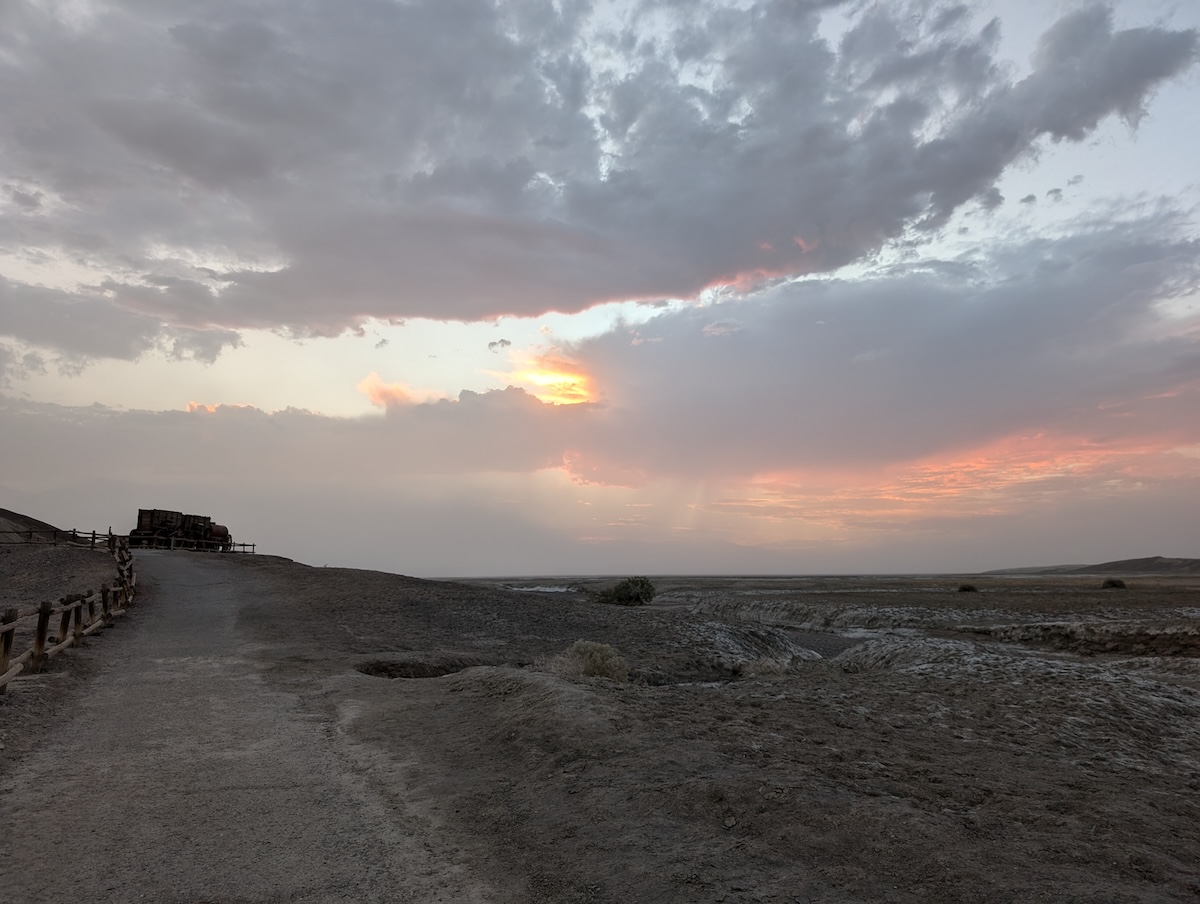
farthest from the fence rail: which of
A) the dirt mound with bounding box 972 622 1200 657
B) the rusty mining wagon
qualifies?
the dirt mound with bounding box 972 622 1200 657

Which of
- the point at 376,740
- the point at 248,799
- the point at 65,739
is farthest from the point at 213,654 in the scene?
the point at 248,799

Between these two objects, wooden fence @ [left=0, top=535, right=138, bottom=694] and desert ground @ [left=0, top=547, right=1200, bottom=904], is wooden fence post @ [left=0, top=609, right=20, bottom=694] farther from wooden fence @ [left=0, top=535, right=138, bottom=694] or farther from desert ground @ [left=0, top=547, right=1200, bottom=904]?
desert ground @ [left=0, top=547, right=1200, bottom=904]

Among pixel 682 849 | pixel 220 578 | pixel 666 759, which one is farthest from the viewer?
pixel 220 578

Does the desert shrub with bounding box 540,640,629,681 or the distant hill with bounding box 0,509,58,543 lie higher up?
the distant hill with bounding box 0,509,58,543

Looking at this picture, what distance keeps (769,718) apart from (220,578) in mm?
33007

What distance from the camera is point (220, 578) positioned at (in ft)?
116

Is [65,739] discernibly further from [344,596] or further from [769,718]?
[344,596]

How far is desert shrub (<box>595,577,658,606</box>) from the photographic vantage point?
44.2 m

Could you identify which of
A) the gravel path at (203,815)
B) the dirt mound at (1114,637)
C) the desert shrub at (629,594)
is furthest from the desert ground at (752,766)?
the desert shrub at (629,594)

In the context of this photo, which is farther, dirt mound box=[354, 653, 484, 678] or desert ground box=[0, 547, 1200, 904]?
dirt mound box=[354, 653, 484, 678]

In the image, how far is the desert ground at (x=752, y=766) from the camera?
5.55m

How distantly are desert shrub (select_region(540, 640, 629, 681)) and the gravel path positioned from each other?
5399 mm

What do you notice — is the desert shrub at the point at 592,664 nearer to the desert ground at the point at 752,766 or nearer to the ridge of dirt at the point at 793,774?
the desert ground at the point at 752,766

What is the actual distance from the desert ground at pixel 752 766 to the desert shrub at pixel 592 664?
21 centimetres
